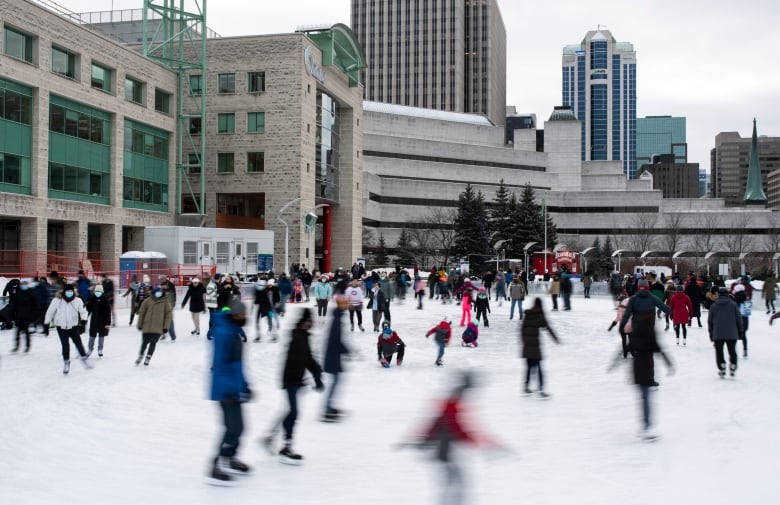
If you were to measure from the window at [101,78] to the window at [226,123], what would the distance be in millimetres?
9129

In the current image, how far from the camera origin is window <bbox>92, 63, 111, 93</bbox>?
4012cm

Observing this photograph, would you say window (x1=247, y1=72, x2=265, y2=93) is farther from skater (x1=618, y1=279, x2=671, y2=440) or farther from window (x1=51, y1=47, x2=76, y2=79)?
skater (x1=618, y1=279, x2=671, y2=440)

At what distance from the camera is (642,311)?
8.77m

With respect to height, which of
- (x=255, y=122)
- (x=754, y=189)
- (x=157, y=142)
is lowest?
(x=157, y=142)

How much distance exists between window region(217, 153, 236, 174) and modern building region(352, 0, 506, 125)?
352 feet

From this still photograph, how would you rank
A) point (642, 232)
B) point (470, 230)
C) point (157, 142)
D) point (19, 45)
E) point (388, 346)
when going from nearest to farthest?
point (388, 346)
point (19, 45)
point (157, 142)
point (470, 230)
point (642, 232)

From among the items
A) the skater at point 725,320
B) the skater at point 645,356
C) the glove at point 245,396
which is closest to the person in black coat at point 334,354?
the glove at point 245,396

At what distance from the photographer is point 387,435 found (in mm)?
8438

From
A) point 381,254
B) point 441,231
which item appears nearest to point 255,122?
point 381,254

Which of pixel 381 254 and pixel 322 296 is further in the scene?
pixel 381 254

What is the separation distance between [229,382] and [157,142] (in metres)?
43.2

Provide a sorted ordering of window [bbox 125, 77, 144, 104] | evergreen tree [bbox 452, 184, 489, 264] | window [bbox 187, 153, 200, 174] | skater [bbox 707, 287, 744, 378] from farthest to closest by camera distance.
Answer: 1. evergreen tree [bbox 452, 184, 489, 264]
2. window [bbox 187, 153, 200, 174]
3. window [bbox 125, 77, 144, 104]
4. skater [bbox 707, 287, 744, 378]

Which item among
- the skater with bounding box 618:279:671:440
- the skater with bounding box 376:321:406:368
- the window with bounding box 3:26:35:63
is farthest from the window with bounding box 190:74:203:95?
the skater with bounding box 618:279:671:440

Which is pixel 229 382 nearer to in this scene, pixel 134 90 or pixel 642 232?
pixel 134 90
